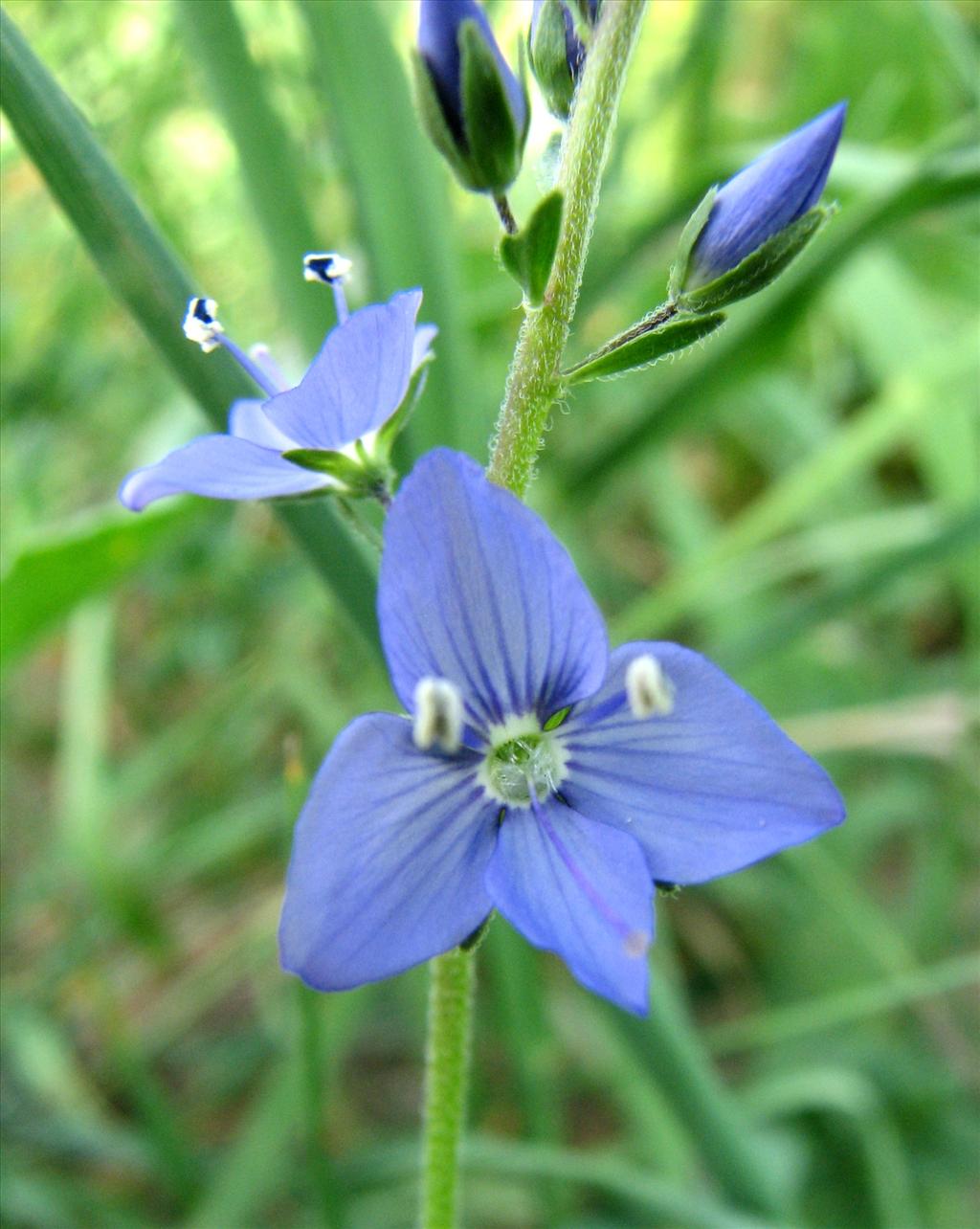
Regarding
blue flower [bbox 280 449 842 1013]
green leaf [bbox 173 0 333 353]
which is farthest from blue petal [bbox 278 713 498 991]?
green leaf [bbox 173 0 333 353]

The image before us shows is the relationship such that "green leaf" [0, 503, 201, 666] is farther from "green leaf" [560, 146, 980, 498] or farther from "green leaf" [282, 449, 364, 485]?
"green leaf" [560, 146, 980, 498]

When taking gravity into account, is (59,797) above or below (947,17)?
below

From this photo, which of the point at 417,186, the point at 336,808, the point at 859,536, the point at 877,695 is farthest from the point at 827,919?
the point at 336,808

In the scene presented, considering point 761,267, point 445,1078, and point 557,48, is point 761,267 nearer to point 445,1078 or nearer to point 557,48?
point 557,48

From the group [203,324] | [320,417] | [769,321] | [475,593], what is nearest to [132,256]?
[203,324]

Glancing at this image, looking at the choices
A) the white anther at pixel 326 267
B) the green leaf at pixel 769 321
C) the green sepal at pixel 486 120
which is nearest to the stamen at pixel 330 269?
the white anther at pixel 326 267

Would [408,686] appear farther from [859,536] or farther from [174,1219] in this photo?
[859,536]
